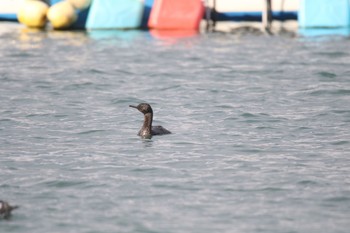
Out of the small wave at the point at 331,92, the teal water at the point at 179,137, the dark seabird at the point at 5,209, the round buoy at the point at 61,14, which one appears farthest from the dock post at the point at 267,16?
the dark seabird at the point at 5,209

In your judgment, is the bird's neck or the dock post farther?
the dock post

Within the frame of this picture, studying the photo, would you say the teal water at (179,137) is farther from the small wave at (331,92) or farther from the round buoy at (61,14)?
the round buoy at (61,14)

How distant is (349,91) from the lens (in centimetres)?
1956

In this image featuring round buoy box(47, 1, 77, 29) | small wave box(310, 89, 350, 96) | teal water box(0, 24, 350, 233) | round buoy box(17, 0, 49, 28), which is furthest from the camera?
round buoy box(17, 0, 49, 28)

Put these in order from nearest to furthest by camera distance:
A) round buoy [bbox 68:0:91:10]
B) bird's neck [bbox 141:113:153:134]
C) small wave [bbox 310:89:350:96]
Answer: bird's neck [bbox 141:113:153:134], small wave [bbox 310:89:350:96], round buoy [bbox 68:0:91:10]

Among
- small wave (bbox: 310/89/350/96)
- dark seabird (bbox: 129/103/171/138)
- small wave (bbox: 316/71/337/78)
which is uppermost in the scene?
dark seabird (bbox: 129/103/171/138)

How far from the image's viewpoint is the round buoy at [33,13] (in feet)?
94.3

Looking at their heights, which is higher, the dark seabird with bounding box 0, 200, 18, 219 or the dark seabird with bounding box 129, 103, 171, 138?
the dark seabird with bounding box 0, 200, 18, 219

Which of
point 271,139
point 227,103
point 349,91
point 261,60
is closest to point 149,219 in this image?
point 271,139

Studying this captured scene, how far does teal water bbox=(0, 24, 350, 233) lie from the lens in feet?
37.0

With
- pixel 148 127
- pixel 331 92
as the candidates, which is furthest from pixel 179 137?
pixel 331 92

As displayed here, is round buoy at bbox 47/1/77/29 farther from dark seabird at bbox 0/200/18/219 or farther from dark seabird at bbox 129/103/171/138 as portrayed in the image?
dark seabird at bbox 0/200/18/219

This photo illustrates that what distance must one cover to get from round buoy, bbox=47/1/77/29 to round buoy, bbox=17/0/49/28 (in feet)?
0.96

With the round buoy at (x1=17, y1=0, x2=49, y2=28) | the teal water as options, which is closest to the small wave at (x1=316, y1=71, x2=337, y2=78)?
the teal water
